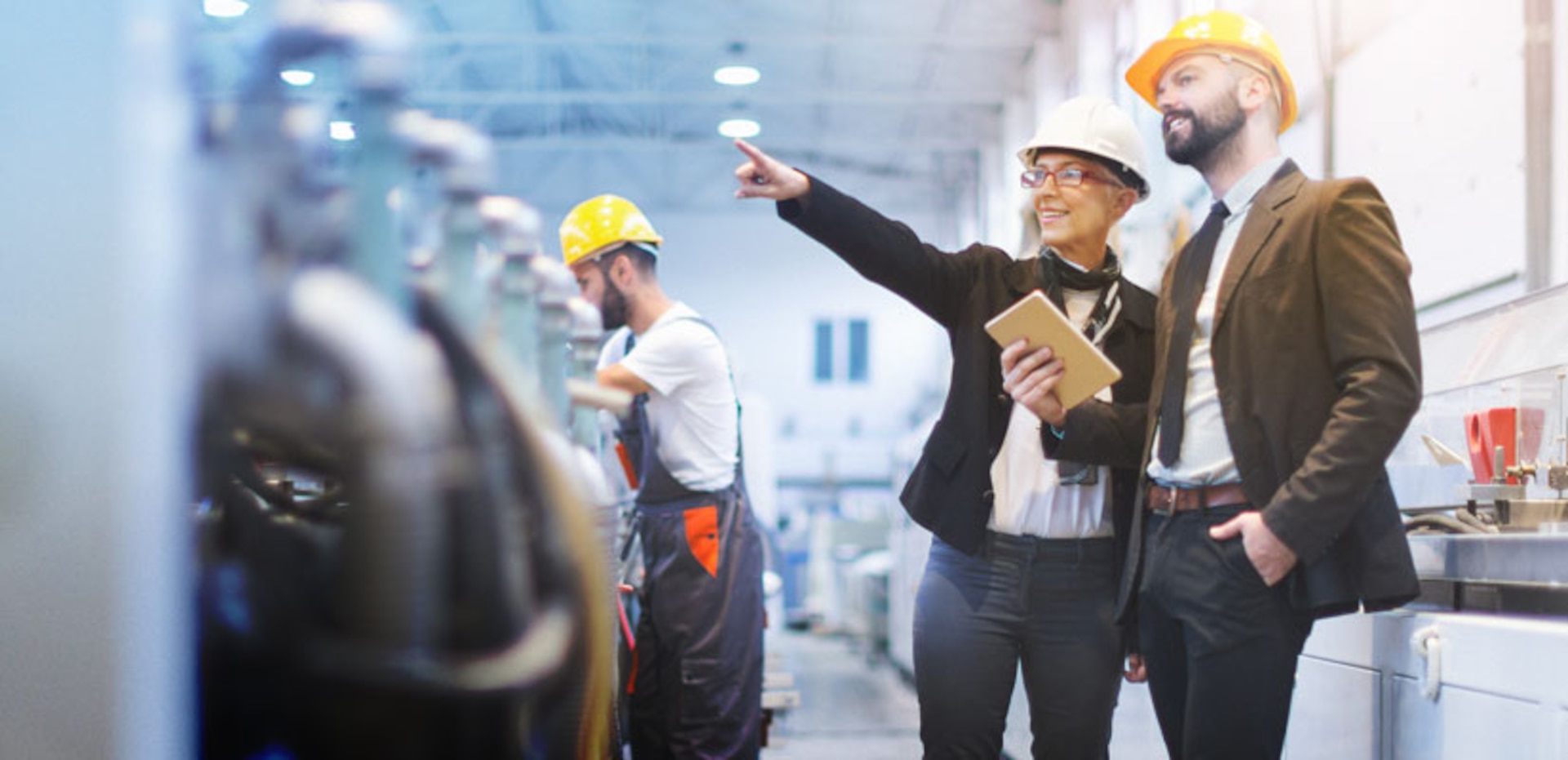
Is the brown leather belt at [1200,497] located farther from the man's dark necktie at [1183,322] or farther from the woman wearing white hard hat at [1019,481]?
the woman wearing white hard hat at [1019,481]

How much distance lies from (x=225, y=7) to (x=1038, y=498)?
5.45 ft

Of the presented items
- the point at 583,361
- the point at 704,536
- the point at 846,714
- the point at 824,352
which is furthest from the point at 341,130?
the point at 824,352

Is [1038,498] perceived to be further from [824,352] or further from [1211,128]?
[824,352]

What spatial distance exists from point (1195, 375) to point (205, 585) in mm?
1608

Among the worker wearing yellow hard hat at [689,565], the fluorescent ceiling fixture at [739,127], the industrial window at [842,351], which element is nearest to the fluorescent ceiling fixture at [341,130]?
the worker wearing yellow hard hat at [689,565]

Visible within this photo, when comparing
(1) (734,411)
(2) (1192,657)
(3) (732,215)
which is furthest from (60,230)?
(3) (732,215)

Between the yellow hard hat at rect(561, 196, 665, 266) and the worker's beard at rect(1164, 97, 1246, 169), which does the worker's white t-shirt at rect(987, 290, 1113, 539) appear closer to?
the worker's beard at rect(1164, 97, 1246, 169)

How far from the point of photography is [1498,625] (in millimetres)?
1876

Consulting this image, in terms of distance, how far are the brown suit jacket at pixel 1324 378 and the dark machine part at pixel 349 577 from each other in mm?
1314

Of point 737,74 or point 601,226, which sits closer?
point 601,226

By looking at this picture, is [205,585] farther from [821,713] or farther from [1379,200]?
[821,713]

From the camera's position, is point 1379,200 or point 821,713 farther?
point 821,713

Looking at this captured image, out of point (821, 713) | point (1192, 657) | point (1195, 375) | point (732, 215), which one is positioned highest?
point (732, 215)

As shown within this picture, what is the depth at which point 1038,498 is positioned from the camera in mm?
2205
